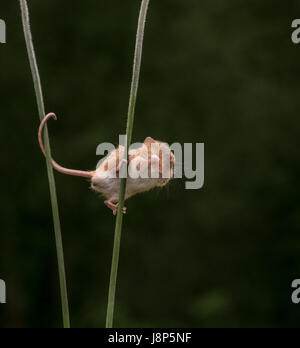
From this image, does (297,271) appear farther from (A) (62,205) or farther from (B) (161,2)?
(B) (161,2)

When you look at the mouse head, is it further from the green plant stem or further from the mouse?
the green plant stem

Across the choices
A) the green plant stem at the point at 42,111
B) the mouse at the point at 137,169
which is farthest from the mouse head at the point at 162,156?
the green plant stem at the point at 42,111

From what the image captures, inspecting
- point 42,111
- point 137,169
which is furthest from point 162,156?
point 42,111

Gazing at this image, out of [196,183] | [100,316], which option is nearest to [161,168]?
[196,183]

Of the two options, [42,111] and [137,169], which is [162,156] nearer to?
[137,169]

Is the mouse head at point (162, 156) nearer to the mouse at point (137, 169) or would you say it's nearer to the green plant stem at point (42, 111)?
the mouse at point (137, 169)

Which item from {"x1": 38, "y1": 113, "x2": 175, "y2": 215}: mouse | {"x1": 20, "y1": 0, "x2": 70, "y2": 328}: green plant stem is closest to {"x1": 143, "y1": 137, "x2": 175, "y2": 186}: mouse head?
{"x1": 38, "y1": 113, "x2": 175, "y2": 215}: mouse
